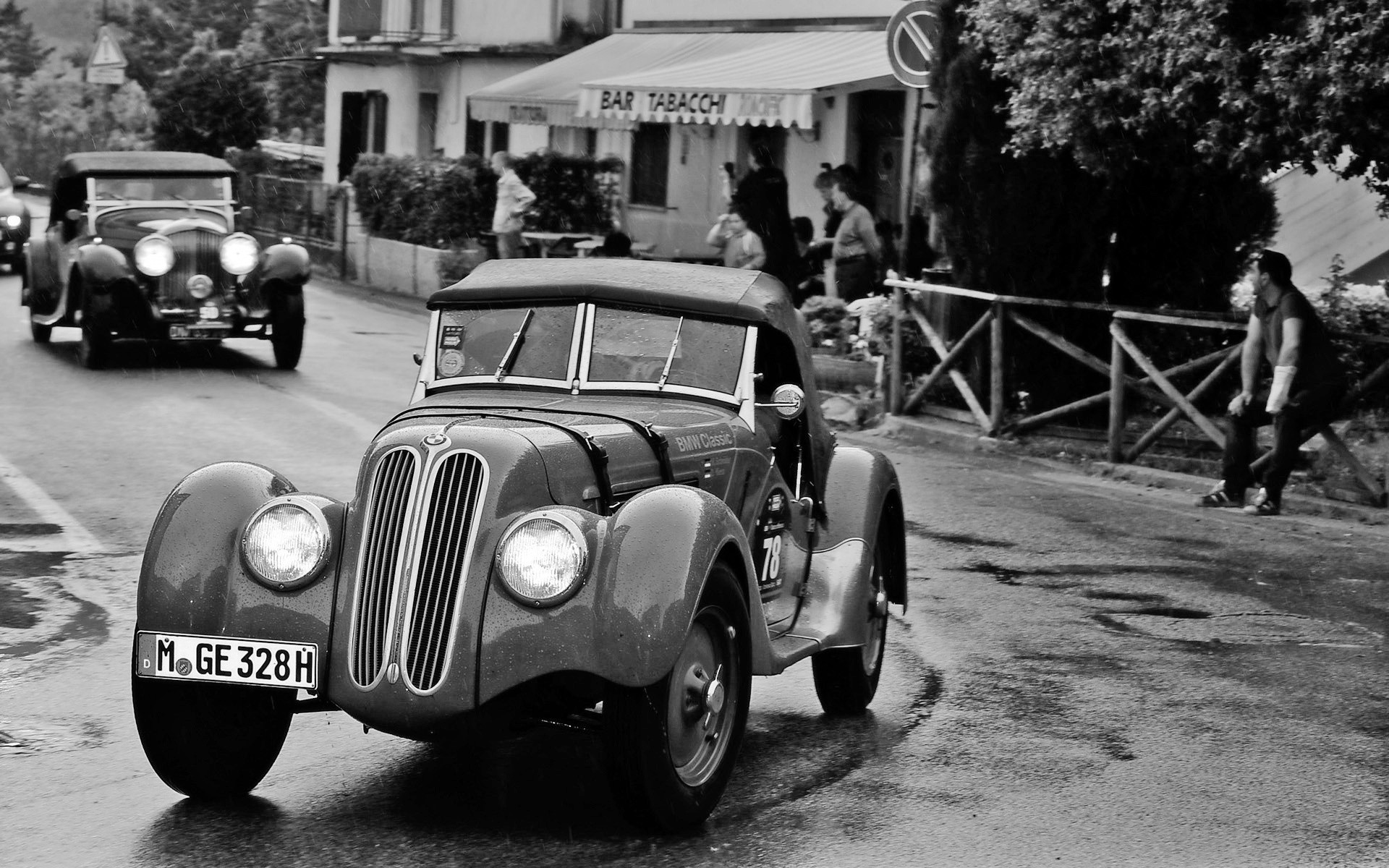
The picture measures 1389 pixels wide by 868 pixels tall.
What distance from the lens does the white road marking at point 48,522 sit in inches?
371

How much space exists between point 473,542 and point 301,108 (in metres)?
52.6

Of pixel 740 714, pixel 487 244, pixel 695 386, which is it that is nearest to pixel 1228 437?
pixel 695 386

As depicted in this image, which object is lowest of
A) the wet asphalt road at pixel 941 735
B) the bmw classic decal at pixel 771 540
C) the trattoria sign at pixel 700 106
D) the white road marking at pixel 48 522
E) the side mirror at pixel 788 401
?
the white road marking at pixel 48 522

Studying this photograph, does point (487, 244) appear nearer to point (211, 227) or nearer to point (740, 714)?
point (211, 227)

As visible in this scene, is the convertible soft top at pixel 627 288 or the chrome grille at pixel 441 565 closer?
the chrome grille at pixel 441 565

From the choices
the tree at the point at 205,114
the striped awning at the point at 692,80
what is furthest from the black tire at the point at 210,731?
the tree at the point at 205,114

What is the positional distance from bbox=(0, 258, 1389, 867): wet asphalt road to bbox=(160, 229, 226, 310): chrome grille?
421 cm

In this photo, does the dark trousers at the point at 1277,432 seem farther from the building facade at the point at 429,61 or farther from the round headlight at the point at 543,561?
the building facade at the point at 429,61

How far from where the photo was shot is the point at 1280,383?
1185 cm

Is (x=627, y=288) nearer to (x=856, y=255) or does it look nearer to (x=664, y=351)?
(x=664, y=351)

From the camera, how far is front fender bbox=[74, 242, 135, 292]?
15.8m

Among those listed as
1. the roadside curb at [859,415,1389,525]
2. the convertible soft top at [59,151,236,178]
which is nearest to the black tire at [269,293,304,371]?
the convertible soft top at [59,151,236,178]

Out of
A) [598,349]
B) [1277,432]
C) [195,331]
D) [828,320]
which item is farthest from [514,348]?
[828,320]

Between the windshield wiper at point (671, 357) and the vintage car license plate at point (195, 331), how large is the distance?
34.0ft
